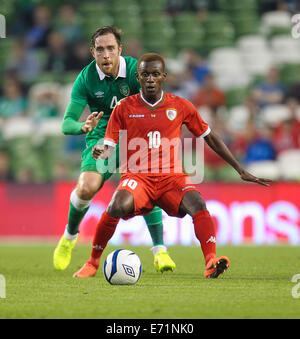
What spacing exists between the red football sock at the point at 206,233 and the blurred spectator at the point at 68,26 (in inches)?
360

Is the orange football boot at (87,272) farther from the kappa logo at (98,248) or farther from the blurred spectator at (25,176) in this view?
the blurred spectator at (25,176)

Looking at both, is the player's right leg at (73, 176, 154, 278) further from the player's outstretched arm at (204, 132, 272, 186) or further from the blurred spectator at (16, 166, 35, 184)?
the blurred spectator at (16, 166, 35, 184)

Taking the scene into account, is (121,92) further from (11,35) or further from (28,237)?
(11,35)

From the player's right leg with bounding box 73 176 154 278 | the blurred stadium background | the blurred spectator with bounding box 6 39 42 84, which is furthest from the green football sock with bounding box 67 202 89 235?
the blurred spectator with bounding box 6 39 42 84

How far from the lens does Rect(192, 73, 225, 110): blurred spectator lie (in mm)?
13961

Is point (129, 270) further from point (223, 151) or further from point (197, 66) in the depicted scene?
point (197, 66)

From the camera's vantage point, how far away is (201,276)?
260 inches

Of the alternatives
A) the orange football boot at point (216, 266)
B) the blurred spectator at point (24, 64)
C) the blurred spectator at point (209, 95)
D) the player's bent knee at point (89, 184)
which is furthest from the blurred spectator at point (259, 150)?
the orange football boot at point (216, 266)

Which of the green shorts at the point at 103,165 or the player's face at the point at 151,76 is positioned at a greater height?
the player's face at the point at 151,76

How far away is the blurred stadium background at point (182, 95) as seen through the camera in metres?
12.1

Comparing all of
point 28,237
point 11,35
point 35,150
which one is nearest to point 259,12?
point 11,35

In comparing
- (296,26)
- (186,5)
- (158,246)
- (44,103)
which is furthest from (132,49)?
(158,246)

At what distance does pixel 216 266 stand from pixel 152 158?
110 centimetres

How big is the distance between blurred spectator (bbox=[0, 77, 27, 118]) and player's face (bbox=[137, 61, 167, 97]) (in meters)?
7.51
